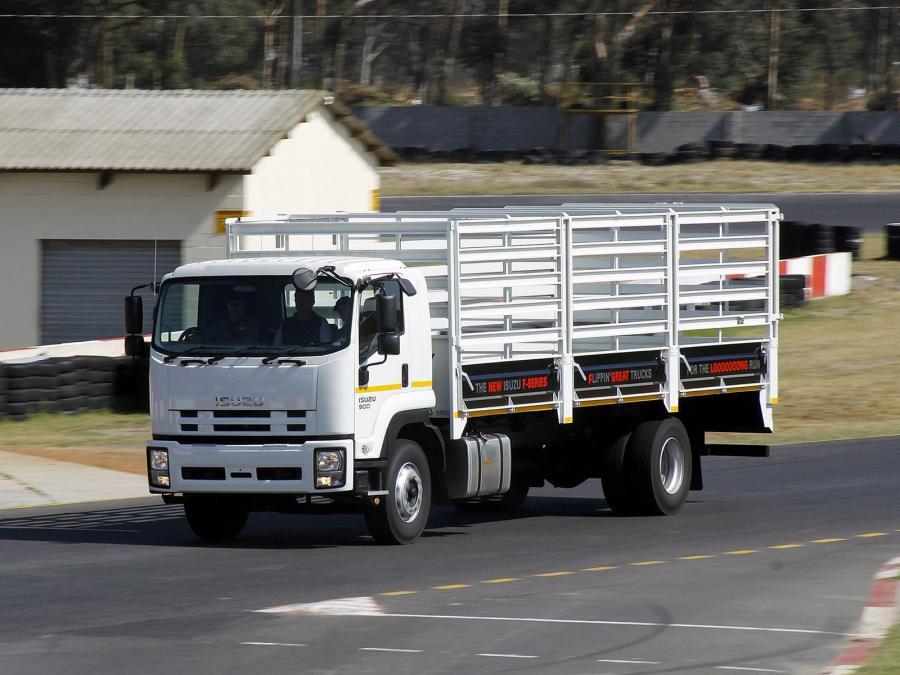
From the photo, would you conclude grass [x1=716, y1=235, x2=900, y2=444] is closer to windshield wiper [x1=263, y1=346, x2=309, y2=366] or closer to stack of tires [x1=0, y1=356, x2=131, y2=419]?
stack of tires [x1=0, y1=356, x2=131, y2=419]

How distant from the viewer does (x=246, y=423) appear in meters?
12.3

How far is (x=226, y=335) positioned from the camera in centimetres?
1248

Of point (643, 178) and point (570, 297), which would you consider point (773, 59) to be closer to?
point (643, 178)

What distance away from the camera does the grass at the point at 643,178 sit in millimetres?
53250

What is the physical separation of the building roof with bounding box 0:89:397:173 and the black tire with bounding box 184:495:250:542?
44.8ft

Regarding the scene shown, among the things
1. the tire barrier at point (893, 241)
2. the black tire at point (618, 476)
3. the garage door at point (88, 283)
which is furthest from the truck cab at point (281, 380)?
the tire barrier at point (893, 241)

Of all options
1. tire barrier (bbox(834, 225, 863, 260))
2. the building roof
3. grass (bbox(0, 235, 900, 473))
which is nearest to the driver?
grass (bbox(0, 235, 900, 473))

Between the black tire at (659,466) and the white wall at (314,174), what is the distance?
13.6 m

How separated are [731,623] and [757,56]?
7689 centimetres

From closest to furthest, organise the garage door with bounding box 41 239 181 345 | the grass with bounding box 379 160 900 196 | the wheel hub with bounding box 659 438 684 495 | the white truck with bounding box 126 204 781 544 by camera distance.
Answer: the white truck with bounding box 126 204 781 544 < the wheel hub with bounding box 659 438 684 495 < the garage door with bounding box 41 239 181 345 < the grass with bounding box 379 160 900 196

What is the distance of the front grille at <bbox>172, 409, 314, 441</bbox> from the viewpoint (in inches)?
481

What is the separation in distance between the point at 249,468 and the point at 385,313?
1.64 m

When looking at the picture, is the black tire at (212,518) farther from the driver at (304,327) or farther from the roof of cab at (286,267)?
the roof of cab at (286,267)

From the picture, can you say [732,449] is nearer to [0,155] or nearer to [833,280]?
[0,155]
